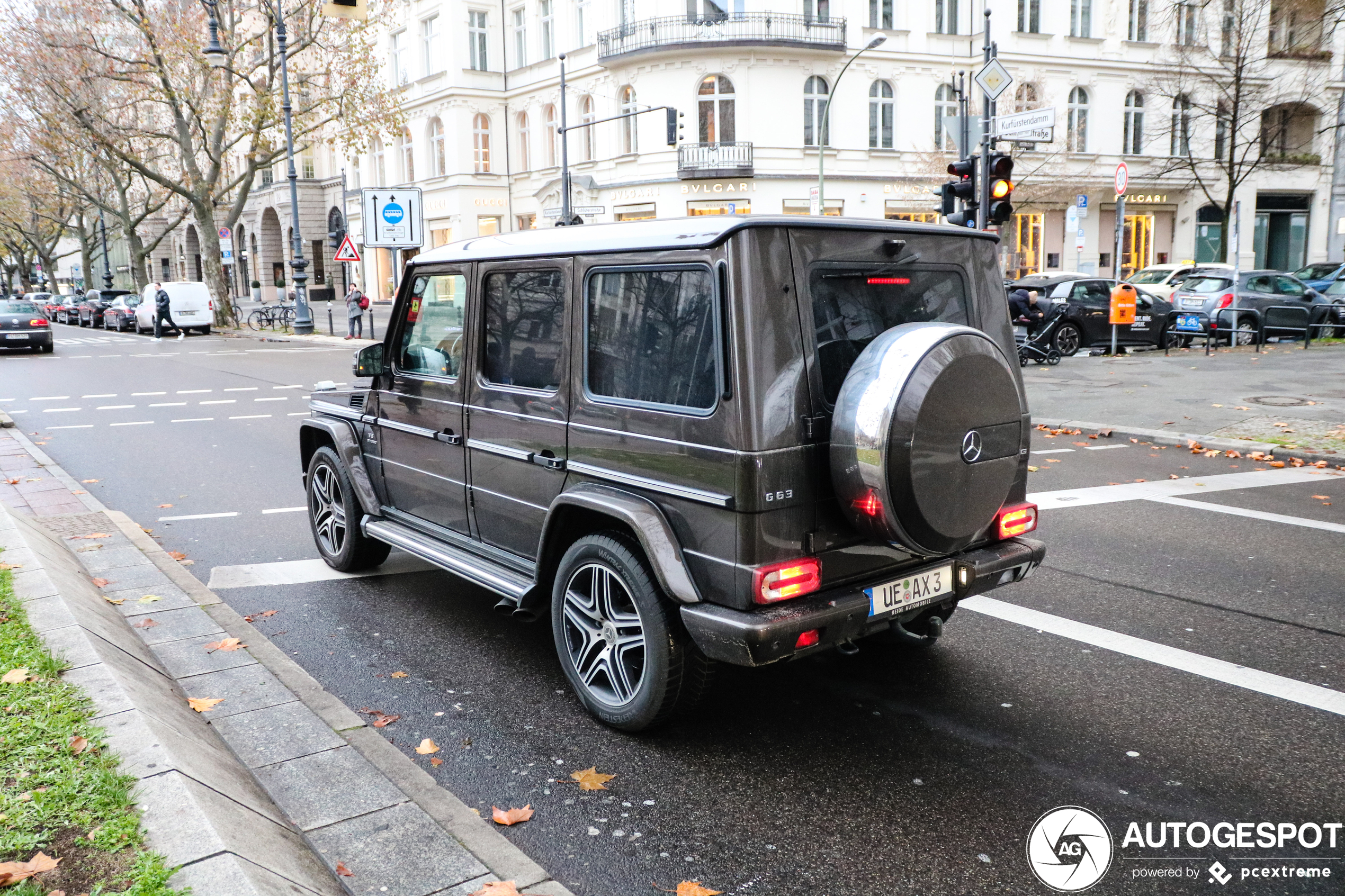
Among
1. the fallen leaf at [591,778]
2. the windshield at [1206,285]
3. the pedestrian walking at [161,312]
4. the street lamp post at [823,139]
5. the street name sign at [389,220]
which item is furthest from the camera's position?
the street lamp post at [823,139]

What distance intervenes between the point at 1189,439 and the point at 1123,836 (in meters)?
8.39

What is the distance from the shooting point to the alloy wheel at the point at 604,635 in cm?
402

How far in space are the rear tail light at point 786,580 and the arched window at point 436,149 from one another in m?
47.4

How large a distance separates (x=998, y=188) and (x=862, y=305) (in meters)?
10.1

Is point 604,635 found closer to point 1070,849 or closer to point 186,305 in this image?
point 1070,849

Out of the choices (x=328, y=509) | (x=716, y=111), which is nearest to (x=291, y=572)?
(x=328, y=509)

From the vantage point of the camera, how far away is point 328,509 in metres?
6.44

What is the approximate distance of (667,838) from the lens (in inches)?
130

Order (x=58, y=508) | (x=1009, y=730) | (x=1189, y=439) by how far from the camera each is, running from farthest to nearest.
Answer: (x=1189, y=439)
(x=58, y=508)
(x=1009, y=730)

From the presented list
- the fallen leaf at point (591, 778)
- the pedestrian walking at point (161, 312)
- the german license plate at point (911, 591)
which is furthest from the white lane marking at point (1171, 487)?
the pedestrian walking at point (161, 312)

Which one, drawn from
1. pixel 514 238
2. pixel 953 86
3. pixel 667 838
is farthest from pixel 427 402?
pixel 953 86

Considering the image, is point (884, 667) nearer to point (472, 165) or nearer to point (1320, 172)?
point (472, 165)

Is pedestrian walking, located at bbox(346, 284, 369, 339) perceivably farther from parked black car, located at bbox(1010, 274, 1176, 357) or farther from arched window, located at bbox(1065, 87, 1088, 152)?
arched window, located at bbox(1065, 87, 1088, 152)

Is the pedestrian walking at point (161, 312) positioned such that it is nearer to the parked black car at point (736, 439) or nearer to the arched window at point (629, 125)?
the arched window at point (629, 125)
